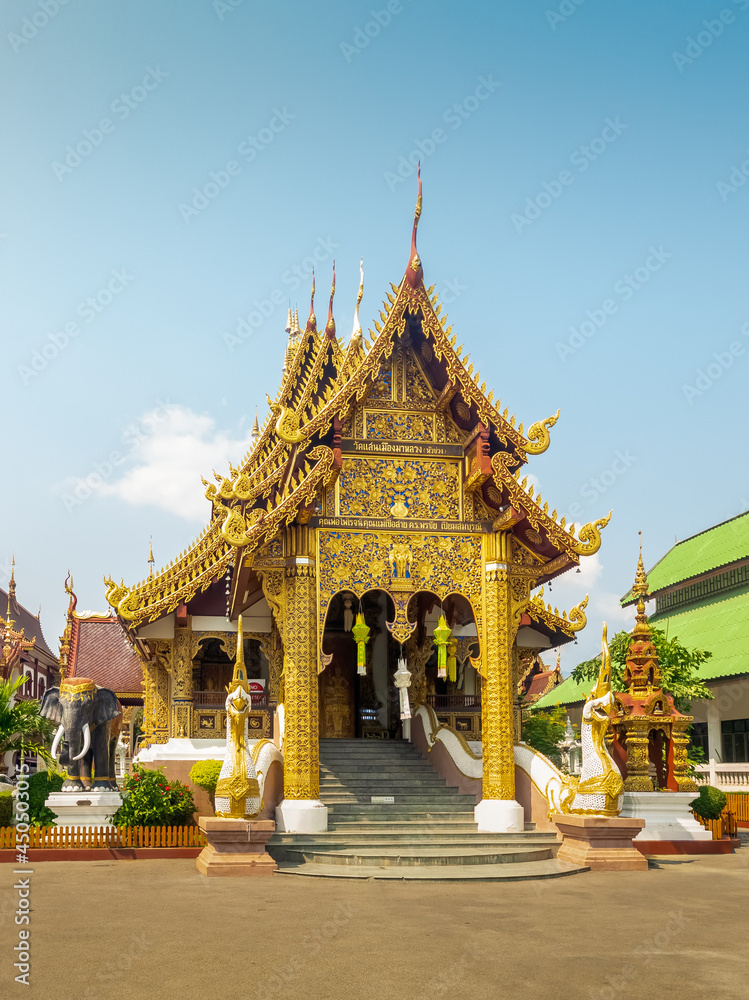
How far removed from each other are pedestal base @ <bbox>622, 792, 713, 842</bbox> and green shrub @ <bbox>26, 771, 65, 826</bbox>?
30.2ft

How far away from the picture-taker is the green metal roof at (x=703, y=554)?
36.2 m

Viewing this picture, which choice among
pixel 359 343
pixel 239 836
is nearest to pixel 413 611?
pixel 359 343

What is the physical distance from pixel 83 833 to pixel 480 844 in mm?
5968

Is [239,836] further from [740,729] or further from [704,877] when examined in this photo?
[740,729]

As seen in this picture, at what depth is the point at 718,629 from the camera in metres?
32.7

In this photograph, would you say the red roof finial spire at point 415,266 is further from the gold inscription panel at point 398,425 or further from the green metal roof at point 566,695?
the green metal roof at point 566,695

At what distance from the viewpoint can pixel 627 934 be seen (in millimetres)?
8742

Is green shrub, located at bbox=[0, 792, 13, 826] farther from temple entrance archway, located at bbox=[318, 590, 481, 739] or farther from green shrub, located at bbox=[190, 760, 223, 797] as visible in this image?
temple entrance archway, located at bbox=[318, 590, 481, 739]

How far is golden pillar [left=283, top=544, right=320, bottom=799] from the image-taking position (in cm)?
1456

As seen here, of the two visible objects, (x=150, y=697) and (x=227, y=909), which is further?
(x=150, y=697)

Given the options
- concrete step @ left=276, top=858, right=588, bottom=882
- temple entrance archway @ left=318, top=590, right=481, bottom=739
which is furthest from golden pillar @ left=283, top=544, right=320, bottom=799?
temple entrance archway @ left=318, top=590, right=481, bottom=739

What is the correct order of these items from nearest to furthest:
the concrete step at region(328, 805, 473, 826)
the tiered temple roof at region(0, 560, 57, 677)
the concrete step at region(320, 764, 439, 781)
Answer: the concrete step at region(328, 805, 473, 826), the concrete step at region(320, 764, 439, 781), the tiered temple roof at region(0, 560, 57, 677)

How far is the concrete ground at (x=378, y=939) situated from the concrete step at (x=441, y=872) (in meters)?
0.22

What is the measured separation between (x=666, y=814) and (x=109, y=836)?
8906 millimetres
